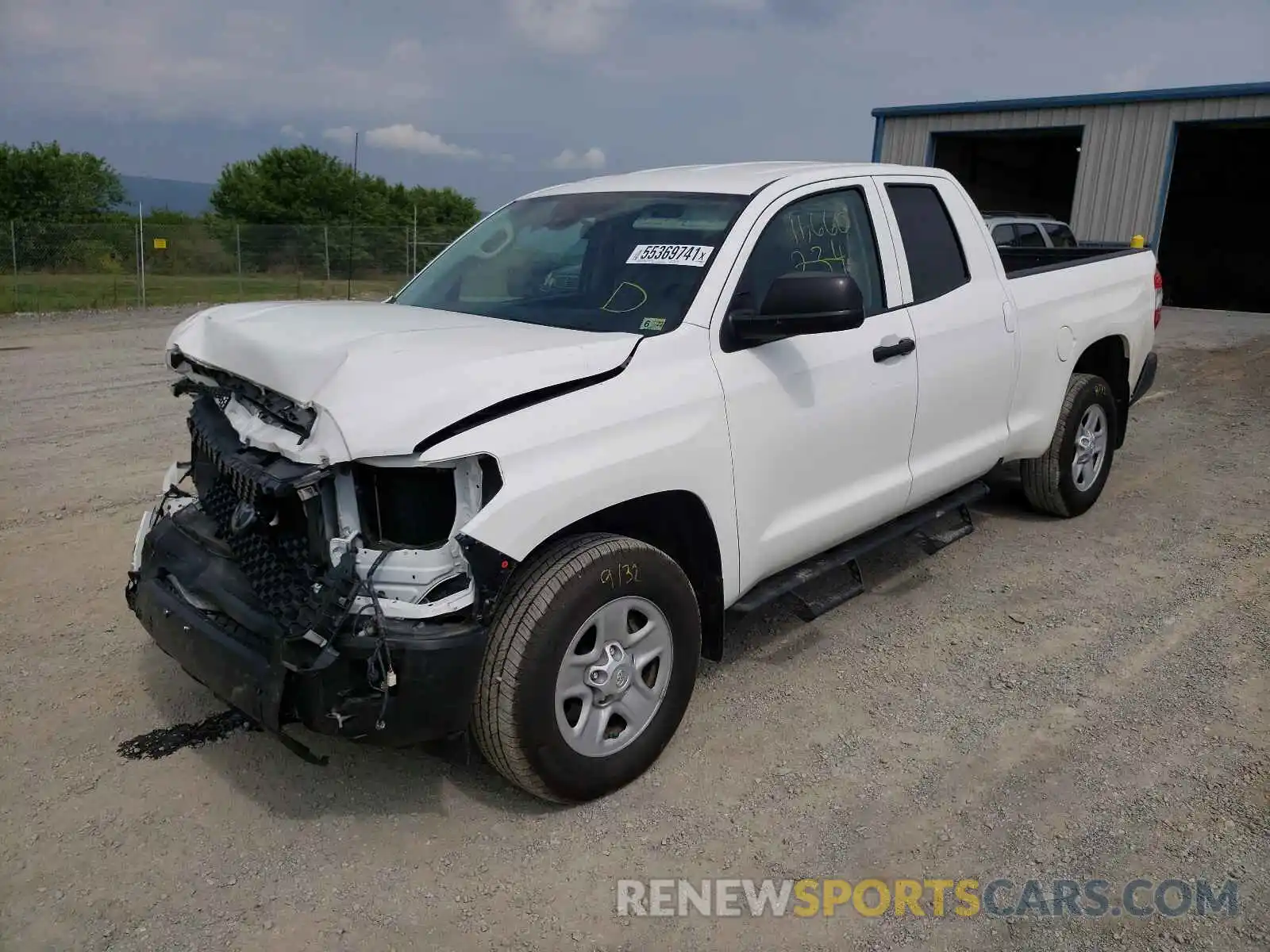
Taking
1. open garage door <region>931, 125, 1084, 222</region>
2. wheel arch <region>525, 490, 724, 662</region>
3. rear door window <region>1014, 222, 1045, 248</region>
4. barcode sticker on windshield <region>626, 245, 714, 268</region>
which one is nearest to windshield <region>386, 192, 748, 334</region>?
barcode sticker on windshield <region>626, 245, 714, 268</region>

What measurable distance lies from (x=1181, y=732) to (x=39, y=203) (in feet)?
142

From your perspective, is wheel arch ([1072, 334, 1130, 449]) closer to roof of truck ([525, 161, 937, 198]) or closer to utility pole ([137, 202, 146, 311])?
roof of truck ([525, 161, 937, 198])

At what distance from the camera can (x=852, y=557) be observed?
4.16 meters

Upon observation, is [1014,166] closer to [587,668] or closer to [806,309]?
[806,309]

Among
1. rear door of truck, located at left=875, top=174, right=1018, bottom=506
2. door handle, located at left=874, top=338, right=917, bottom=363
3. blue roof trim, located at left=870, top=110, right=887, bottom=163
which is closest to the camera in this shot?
door handle, located at left=874, top=338, right=917, bottom=363

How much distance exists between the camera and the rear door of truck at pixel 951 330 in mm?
4344

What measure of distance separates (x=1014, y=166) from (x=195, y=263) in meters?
20.5

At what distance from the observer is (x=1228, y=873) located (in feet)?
9.55

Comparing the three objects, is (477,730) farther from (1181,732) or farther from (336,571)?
(1181,732)

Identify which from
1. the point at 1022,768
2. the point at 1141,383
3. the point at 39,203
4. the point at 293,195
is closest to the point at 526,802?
the point at 1022,768

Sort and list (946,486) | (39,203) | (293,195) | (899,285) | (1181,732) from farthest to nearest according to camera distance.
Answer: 1. (293,195)
2. (39,203)
3. (946,486)
4. (899,285)
5. (1181,732)

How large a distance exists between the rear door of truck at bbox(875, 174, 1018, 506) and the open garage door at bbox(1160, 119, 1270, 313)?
26.2 metres

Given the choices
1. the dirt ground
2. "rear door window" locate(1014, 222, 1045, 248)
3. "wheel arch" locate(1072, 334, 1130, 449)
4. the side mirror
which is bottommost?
the dirt ground

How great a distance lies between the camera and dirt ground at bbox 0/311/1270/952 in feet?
8.91
